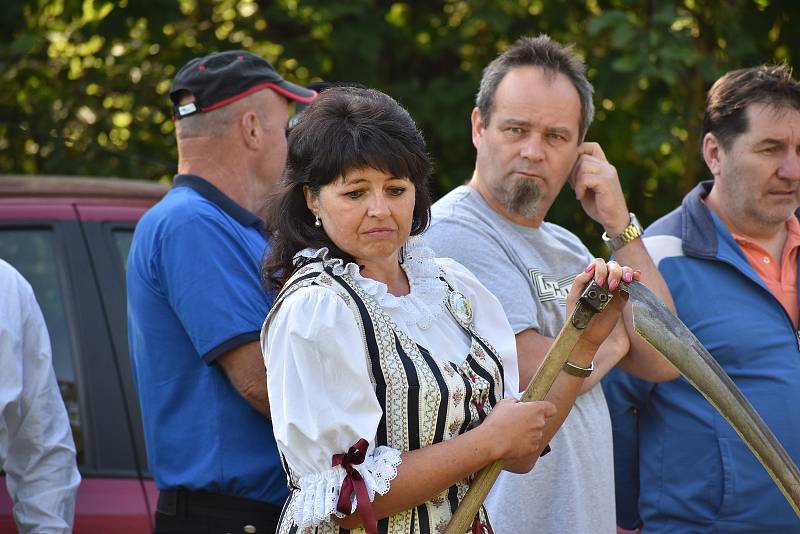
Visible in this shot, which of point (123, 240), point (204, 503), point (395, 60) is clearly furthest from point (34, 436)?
point (395, 60)

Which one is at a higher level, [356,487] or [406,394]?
[406,394]

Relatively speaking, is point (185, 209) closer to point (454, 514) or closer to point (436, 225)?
point (436, 225)

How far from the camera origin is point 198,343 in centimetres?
269

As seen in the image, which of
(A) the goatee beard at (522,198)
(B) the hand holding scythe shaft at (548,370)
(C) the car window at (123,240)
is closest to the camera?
(B) the hand holding scythe shaft at (548,370)

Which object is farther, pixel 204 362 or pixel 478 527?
pixel 204 362

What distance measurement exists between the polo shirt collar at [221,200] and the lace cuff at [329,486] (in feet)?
3.28

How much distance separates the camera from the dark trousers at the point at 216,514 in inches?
106

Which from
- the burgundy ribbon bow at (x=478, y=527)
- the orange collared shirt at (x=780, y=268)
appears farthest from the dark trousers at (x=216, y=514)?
the orange collared shirt at (x=780, y=268)

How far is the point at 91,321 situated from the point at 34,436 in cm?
64

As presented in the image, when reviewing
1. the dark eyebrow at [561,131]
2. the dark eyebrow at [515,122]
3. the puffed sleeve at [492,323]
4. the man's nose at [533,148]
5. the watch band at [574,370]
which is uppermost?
the dark eyebrow at [515,122]

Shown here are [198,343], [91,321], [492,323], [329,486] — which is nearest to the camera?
[329,486]

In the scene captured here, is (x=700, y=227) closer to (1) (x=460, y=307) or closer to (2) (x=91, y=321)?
(1) (x=460, y=307)

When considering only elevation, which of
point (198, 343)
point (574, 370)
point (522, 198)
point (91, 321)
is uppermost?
point (522, 198)

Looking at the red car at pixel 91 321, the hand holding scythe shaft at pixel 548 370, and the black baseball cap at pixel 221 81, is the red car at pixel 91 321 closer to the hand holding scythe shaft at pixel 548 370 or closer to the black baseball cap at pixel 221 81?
the black baseball cap at pixel 221 81
